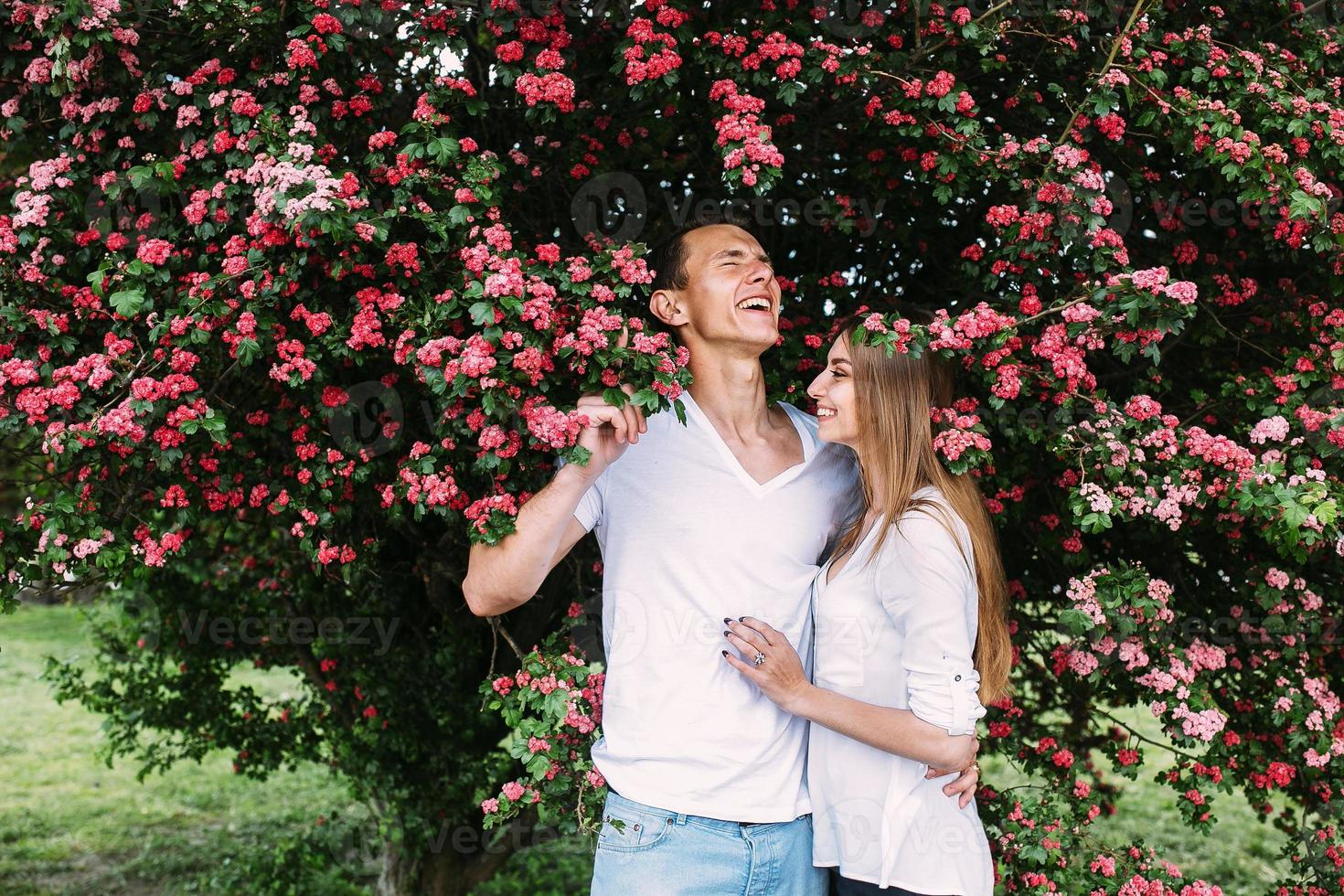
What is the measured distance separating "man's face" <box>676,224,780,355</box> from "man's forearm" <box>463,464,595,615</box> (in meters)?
0.68

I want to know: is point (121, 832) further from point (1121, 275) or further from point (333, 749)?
point (1121, 275)

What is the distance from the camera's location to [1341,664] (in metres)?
3.62

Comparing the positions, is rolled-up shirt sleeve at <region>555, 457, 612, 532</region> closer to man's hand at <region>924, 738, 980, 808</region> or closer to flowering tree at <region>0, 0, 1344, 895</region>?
flowering tree at <region>0, 0, 1344, 895</region>

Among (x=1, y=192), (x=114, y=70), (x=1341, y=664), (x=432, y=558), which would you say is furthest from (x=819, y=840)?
(x=1, y=192)

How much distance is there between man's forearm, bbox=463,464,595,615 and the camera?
97.0 inches

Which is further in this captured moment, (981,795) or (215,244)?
(981,795)

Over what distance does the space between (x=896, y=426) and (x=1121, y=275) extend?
2.41 feet

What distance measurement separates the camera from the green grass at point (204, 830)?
649 centimetres

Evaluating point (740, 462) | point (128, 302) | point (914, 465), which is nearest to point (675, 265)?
point (740, 462)

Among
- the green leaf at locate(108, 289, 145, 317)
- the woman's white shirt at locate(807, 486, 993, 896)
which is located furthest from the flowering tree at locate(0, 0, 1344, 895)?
the woman's white shirt at locate(807, 486, 993, 896)

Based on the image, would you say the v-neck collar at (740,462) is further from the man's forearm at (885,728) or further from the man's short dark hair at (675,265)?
the man's forearm at (885,728)

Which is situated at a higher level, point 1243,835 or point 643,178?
point 643,178

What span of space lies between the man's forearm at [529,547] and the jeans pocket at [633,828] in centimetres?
57

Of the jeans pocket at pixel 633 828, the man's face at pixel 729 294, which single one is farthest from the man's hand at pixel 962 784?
the man's face at pixel 729 294
